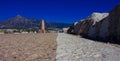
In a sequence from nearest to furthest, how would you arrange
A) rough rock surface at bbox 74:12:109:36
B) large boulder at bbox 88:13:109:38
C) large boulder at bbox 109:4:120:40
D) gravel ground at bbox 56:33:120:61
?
gravel ground at bbox 56:33:120:61 < large boulder at bbox 109:4:120:40 < large boulder at bbox 88:13:109:38 < rough rock surface at bbox 74:12:109:36

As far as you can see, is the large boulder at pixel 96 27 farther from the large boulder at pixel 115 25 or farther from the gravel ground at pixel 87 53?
the gravel ground at pixel 87 53

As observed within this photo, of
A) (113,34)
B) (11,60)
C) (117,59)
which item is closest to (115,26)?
(113,34)

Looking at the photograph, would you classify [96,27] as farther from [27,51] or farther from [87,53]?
[87,53]

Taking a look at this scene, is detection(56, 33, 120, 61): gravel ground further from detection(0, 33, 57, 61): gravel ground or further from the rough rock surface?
the rough rock surface

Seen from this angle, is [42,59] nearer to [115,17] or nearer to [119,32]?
[119,32]

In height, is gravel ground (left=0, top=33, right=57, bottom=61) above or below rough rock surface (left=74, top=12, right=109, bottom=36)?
below

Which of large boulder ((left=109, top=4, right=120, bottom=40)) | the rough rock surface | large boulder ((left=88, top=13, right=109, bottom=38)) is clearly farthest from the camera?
the rough rock surface

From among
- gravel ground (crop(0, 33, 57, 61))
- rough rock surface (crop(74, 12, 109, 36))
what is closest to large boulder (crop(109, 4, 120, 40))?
gravel ground (crop(0, 33, 57, 61))

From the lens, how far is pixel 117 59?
895 cm

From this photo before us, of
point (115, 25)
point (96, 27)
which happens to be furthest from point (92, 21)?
point (115, 25)

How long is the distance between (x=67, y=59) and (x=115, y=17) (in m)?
18.4

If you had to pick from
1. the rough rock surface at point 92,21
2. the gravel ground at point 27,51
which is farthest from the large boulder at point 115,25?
the rough rock surface at point 92,21

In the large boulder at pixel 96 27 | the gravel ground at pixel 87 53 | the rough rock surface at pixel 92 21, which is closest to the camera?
the gravel ground at pixel 87 53

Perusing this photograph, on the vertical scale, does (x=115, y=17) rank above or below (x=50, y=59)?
above
